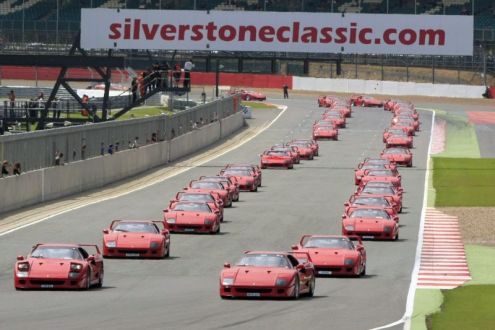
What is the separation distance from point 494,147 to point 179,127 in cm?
2235

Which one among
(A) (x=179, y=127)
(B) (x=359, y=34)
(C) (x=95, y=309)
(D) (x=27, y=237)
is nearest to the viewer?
(C) (x=95, y=309)

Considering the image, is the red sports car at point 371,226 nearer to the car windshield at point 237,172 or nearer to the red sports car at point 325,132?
the car windshield at point 237,172

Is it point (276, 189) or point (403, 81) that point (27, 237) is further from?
point (403, 81)

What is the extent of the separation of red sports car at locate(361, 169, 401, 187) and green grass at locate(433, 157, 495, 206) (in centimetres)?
189

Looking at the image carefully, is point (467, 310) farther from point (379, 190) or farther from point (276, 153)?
point (276, 153)

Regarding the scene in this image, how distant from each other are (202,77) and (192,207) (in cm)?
9946

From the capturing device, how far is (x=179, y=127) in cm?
8406

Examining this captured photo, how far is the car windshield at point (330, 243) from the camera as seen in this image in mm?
35438

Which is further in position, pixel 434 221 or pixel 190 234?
pixel 434 221

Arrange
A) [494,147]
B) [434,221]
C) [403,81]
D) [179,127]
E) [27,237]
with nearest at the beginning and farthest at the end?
[27,237] < [434,221] < [179,127] < [494,147] < [403,81]

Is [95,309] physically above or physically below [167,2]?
below

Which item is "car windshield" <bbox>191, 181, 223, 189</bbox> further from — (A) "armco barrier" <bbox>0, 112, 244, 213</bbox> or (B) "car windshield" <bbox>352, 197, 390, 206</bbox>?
(B) "car windshield" <bbox>352, 197, 390, 206</bbox>

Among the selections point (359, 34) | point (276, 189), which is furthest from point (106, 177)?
point (359, 34)

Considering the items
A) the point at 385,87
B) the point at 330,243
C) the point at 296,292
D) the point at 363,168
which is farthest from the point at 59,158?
the point at 385,87
